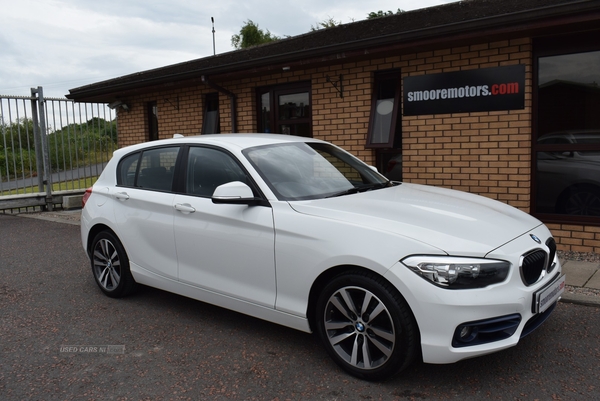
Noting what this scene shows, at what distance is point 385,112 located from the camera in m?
7.89

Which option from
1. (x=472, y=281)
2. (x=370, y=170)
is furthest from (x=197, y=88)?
(x=472, y=281)

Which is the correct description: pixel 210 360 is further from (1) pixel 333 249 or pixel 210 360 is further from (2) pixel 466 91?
(2) pixel 466 91

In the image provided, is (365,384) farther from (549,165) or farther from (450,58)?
(450,58)

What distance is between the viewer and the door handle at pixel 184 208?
432 cm

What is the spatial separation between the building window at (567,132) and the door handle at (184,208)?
4.53m

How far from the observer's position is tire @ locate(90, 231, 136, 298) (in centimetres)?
509

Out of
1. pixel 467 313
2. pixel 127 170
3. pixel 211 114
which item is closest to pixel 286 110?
pixel 211 114

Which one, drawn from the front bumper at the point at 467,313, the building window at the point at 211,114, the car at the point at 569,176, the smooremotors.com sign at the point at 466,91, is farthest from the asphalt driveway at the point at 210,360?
the building window at the point at 211,114

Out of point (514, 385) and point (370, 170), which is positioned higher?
point (370, 170)

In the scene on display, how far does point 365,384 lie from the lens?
10.9 feet

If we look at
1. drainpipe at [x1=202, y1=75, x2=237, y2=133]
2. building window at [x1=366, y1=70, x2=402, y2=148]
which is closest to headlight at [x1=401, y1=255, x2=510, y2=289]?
building window at [x1=366, y1=70, x2=402, y2=148]

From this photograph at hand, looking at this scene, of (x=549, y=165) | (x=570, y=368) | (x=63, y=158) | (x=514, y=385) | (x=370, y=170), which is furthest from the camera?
(x=63, y=158)

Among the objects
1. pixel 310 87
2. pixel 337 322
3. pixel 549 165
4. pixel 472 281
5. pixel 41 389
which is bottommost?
pixel 41 389

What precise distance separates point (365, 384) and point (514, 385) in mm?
918
